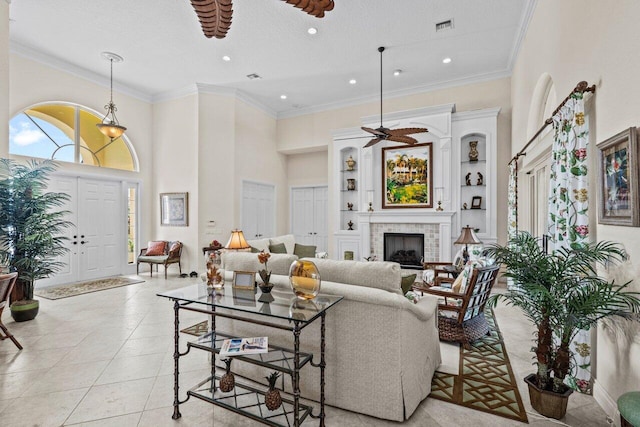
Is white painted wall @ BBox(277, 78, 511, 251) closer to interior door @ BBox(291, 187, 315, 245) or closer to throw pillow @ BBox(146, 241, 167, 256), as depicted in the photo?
interior door @ BBox(291, 187, 315, 245)

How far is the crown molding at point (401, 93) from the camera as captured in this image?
603cm

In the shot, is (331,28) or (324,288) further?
(331,28)

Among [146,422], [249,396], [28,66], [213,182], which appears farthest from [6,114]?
[249,396]

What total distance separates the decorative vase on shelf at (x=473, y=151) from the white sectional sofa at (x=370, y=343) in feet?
15.0

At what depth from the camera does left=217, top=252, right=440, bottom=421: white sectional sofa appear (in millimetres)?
2018

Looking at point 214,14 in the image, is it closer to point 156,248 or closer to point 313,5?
point 313,5

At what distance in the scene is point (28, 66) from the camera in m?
5.22

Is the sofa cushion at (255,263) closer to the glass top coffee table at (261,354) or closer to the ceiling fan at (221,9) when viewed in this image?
the glass top coffee table at (261,354)

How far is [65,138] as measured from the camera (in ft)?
19.2

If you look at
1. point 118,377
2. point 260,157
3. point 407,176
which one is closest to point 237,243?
point 118,377

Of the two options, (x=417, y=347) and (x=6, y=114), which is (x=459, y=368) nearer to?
(x=417, y=347)

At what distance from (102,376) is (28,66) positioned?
5573mm

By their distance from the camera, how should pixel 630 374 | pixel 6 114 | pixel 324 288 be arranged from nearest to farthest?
pixel 630 374
pixel 324 288
pixel 6 114

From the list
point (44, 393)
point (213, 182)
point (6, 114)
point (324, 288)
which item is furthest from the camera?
point (213, 182)
